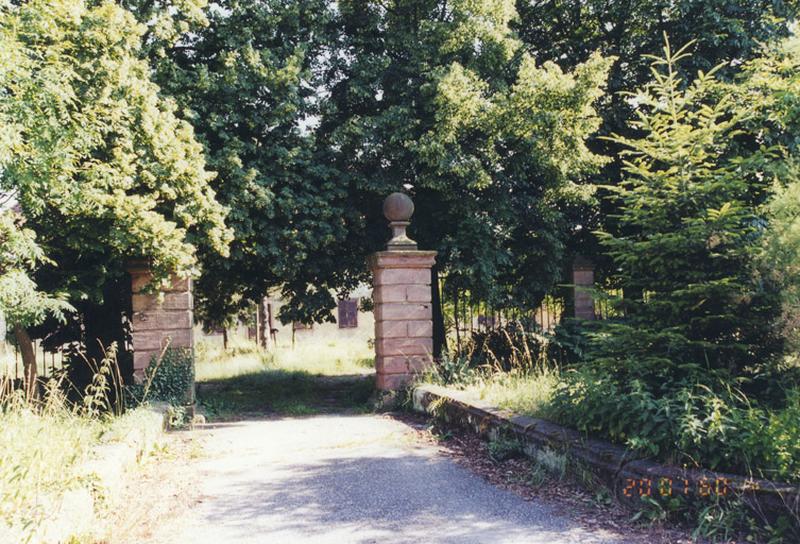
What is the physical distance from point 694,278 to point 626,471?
1.67 m

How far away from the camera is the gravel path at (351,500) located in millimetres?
4250

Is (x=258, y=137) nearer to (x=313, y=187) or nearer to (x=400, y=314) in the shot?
(x=313, y=187)

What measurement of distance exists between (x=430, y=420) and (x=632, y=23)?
8910 mm

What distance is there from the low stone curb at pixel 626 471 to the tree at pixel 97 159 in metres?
4.66

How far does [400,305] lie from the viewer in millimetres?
9594

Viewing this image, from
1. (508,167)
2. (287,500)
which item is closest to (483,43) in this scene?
(508,167)

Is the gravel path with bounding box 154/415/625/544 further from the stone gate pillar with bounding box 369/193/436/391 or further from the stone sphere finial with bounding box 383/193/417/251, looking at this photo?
the stone sphere finial with bounding box 383/193/417/251

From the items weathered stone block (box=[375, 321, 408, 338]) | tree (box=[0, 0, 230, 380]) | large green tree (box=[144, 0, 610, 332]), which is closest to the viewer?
tree (box=[0, 0, 230, 380])

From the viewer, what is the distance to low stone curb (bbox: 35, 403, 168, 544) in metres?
3.62

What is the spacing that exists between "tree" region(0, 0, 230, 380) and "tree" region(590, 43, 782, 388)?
18.4ft
